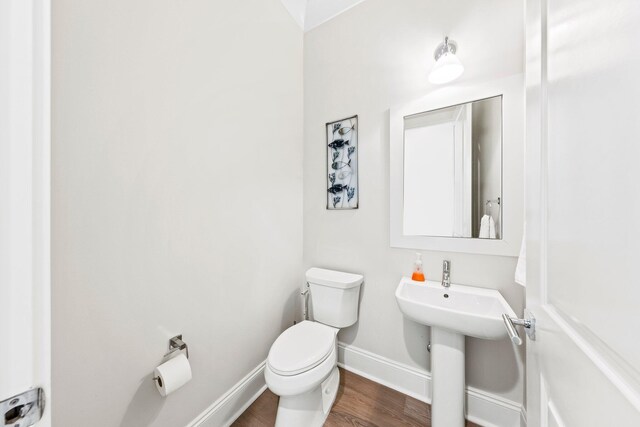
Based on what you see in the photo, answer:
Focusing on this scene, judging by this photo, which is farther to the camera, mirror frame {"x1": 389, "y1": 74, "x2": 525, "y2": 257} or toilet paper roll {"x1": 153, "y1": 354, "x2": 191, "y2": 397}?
mirror frame {"x1": 389, "y1": 74, "x2": 525, "y2": 257}

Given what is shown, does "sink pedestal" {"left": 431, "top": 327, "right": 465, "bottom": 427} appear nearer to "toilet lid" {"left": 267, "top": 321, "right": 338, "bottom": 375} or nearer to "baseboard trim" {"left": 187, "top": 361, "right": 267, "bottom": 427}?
"toilet lid" {"left": 267, "top": 321, "right": 338, "bottom": 375}

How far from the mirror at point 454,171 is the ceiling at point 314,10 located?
100 centimetres

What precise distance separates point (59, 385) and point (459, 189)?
1.83 metres

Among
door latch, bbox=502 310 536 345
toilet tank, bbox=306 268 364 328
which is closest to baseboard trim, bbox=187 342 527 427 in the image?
toilet tank, bbox=306 268 364 328

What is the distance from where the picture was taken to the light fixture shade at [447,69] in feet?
3.85

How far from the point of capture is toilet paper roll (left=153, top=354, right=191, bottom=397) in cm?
87

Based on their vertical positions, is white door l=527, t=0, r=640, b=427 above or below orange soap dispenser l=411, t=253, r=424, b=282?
above

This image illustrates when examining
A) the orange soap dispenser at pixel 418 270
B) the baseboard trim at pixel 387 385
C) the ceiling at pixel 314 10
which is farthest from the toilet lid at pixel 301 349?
the ceiling at pixel 314 10

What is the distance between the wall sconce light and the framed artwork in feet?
1.74

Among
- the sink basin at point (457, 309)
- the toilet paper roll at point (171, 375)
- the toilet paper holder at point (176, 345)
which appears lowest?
the toilet paper roll at point (171, 375)

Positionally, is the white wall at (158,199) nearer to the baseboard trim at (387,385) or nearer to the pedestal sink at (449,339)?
the baseboard trim at (387,385)

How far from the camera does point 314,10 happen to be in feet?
5.65

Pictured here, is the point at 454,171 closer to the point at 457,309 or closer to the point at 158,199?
the point at 457,309
